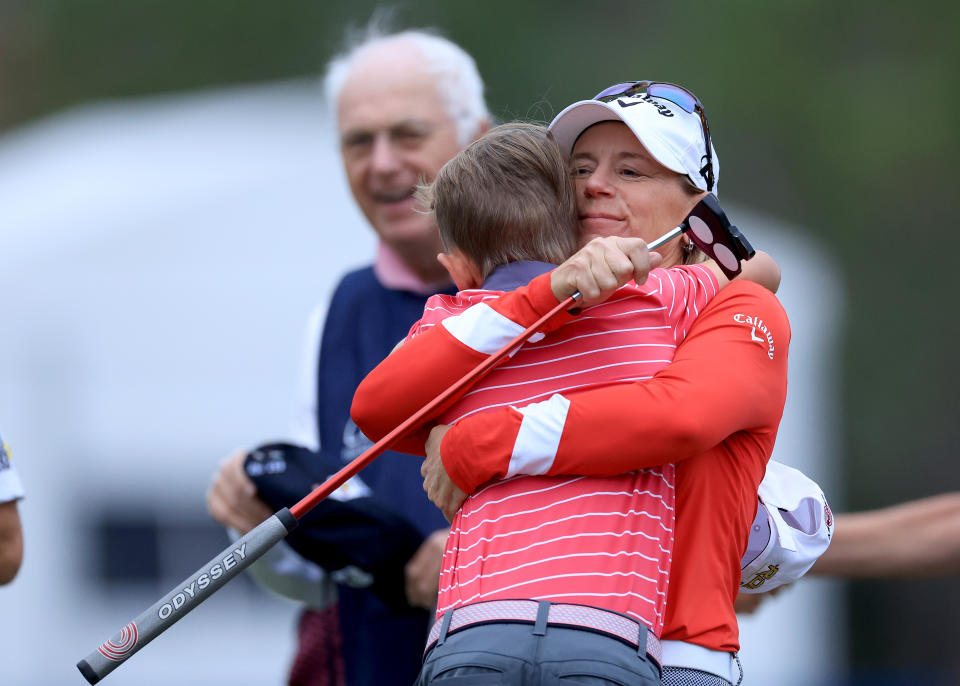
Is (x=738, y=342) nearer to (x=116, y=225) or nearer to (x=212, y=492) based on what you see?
(x=212, y=492)

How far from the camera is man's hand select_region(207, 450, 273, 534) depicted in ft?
9.52

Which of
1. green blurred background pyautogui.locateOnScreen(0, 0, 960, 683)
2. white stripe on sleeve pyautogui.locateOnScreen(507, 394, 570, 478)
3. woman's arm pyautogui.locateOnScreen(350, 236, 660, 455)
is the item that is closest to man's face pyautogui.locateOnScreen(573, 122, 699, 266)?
woman's arm pyautogui.locateOnScreen(350, 236, 660, 455)

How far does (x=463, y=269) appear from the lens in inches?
78.6

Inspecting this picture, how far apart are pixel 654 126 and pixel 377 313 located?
1.34 m

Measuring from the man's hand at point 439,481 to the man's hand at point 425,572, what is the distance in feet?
3.02

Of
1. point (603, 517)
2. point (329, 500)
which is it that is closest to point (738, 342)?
point (603, 517)

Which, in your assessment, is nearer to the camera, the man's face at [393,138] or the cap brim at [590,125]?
the cap brim at [590,125]

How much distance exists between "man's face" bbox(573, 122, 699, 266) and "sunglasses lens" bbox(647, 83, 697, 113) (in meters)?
0.11

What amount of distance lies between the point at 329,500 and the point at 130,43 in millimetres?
11245

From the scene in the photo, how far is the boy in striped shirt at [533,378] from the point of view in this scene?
1768mm

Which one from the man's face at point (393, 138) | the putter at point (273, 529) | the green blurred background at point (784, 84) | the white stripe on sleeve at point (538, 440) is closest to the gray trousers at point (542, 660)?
the white stripe on sleeve at point (538, 440)

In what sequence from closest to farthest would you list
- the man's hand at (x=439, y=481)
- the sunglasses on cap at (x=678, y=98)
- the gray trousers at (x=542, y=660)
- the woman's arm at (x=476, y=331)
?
the gray trousers at (x=542, y=660)
the woman's arm at (x=476, y=331)
the man's hand at (x=439, y=481)
the sunglasses on cap at (x=678, y=98)

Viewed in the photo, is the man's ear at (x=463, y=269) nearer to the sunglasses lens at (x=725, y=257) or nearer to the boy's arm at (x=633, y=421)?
the boy's arm at (x=633, y=421)

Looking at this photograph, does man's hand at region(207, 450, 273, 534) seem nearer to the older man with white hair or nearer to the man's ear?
the older man with white hair
